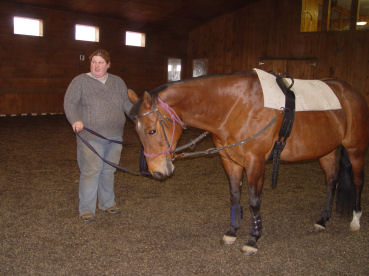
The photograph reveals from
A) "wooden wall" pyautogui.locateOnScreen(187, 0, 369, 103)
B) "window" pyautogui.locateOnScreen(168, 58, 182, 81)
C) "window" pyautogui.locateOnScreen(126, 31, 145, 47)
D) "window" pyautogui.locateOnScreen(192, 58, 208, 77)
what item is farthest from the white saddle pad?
"window" pyautogui.locateOnScreen(168, 58, 182, 81)

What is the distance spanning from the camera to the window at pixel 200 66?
1502 centimetres

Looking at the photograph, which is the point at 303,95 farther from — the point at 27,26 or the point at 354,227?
the point at 27,26

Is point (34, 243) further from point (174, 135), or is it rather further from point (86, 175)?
point (174, 135)

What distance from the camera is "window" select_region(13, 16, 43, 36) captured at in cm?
1101

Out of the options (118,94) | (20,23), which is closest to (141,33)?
(20,23)

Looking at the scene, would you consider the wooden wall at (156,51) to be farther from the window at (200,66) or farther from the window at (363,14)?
the window at (363,14)

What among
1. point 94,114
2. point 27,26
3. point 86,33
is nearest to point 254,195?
point 94,114

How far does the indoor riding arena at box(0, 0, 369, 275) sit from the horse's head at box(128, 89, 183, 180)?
0.06 m

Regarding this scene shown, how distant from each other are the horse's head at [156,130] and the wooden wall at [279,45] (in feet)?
33.7

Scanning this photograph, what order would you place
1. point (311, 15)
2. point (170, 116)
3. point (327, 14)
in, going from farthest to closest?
point (311, 15) → point (327, 14) → point (170, 116)

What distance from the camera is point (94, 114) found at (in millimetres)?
3064

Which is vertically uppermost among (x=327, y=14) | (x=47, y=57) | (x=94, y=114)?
Answer: (x=327, y=14)

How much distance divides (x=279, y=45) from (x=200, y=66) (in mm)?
3914

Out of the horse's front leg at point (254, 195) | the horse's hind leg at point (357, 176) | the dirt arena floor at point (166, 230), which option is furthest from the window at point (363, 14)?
the horse's front leg at point (254, 195)
